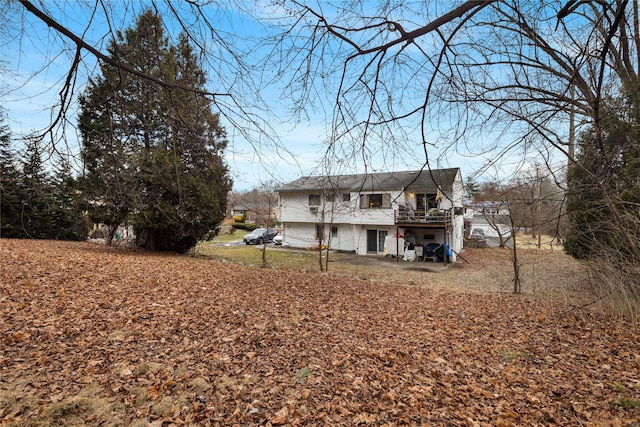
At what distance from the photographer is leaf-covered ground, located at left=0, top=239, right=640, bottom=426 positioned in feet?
8.69

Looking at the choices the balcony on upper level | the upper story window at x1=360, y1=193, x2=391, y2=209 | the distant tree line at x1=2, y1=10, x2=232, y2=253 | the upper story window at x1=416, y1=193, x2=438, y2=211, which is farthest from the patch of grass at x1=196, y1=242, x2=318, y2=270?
the distant tree line at x1=2, y1=10, x2=232, y2=253

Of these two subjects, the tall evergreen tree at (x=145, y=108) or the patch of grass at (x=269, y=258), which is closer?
the tall evergreen tree at (x=145, y=108)

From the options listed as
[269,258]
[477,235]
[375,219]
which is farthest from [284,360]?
[477,235]

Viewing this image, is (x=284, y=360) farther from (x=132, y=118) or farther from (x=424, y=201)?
(x=424, y=201)

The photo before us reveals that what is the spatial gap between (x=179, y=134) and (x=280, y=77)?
4.45 ft

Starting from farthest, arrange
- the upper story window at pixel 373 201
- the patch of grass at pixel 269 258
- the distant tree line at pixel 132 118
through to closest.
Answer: the upper story window at pixel 373 201 < the patch of grass at pixel 269 258 < the distant tree line at pixel 132 118

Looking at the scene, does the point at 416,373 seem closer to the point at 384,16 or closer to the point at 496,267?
the point at 384,16

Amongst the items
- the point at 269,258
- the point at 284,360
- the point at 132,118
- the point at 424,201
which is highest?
the point at 424,201

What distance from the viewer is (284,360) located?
357cm

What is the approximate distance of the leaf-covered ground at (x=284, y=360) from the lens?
265cm

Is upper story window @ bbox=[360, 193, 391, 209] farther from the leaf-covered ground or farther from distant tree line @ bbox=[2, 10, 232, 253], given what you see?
distant tree line @ bbox=[2, 10, 232, 253]

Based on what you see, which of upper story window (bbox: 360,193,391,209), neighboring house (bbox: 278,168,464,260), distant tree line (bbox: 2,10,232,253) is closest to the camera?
distant tree line (bbox: 2,10,232,253)

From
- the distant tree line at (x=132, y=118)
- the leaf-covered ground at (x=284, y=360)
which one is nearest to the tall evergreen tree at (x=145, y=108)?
the distant tree line at (x=132, y=118)

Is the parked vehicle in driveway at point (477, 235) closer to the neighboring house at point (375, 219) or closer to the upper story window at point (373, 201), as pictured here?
the neighboring house at point (375, 219)
